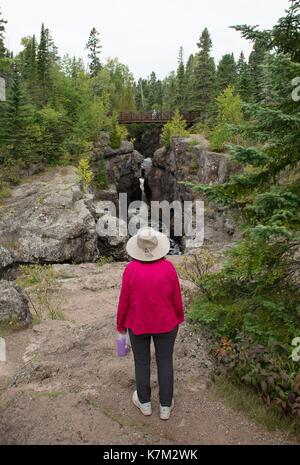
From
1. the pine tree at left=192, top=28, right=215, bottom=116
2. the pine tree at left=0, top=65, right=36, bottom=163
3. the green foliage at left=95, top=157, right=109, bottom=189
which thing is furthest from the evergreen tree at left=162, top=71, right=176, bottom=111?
the pine tree at left=0, top=65, right=36, bottom=163

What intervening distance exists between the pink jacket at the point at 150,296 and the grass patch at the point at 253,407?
1.49 m

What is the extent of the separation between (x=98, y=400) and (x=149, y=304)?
71.1 inches

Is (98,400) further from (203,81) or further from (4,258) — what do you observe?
(203,81)

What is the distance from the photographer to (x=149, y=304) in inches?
179

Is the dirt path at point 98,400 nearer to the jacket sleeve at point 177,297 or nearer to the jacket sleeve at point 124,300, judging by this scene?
the jacket sleeve at point 124,300

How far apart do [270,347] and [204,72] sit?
153 feet

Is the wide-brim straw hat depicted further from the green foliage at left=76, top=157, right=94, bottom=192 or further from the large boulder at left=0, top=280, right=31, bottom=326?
the green foliage at left=76, top=157, right=94, bottom=192

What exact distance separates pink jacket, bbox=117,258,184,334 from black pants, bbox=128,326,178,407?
0.53ft

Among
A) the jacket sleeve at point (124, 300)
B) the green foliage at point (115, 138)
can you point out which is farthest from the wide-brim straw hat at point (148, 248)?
the green foliage at point (115, 138)

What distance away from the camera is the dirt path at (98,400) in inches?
181

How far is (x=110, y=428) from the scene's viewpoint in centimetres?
468

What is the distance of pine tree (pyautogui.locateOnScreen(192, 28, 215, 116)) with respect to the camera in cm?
4647
